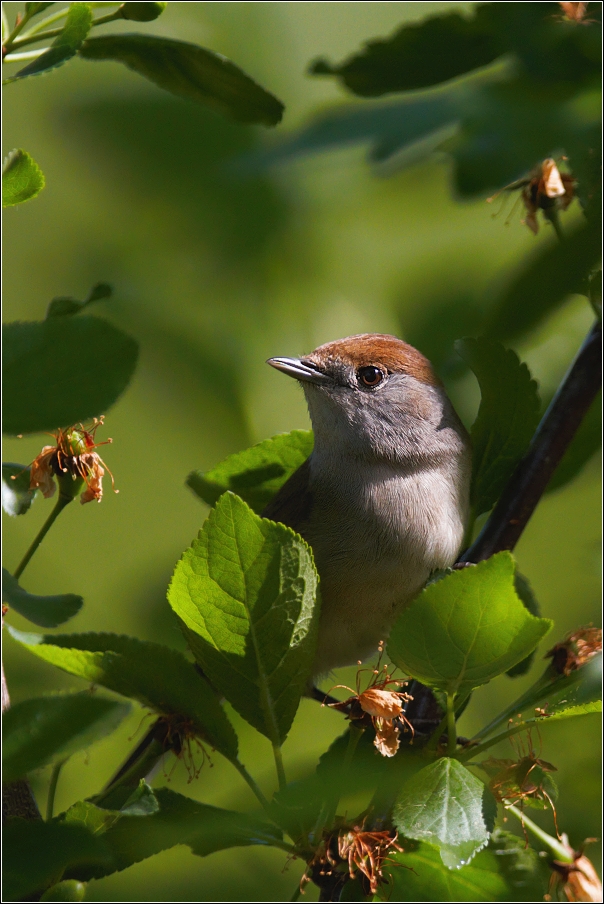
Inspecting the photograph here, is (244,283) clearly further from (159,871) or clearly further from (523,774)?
(159,871)

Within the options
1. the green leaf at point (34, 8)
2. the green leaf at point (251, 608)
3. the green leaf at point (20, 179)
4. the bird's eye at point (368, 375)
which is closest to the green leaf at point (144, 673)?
the green leaf at point (251, 608)

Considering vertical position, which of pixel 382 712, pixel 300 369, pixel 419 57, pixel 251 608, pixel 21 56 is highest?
pixel 21 56

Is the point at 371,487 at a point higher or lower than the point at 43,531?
lower

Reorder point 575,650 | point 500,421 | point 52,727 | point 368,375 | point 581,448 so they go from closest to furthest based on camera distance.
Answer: point 52,727
point 575,650
point 500,421
point 581,448
point 368,375

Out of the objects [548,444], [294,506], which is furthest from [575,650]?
[294,506]

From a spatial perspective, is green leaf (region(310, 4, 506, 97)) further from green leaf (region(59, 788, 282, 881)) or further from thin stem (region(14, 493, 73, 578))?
green leaf (region(59, 788, 282, 881))

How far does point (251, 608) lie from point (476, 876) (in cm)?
68

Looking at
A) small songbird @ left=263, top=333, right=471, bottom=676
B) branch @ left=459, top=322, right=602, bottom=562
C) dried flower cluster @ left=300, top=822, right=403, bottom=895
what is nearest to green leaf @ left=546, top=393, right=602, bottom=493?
branch @ left=459, top=322, right=602, bottom=562

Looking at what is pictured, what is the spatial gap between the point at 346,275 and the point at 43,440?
8.16 feet

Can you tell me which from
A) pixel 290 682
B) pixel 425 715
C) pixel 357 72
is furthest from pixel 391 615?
pixel 357 72

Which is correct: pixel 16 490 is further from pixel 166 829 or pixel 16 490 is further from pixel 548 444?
pixel 548 444

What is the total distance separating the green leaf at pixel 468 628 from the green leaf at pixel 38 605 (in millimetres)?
516

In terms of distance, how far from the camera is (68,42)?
143 centimetres

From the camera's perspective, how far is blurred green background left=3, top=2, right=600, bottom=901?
1.09 m
